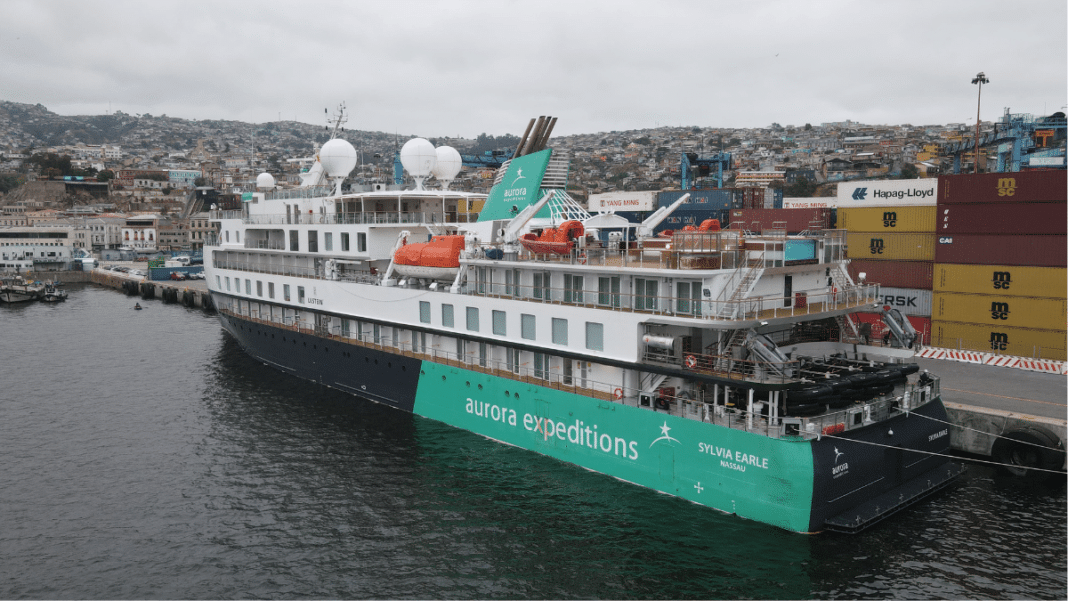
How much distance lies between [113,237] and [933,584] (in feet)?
418

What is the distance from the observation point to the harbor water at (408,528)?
48.0 ft

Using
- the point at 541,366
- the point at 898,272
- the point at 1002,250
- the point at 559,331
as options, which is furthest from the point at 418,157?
the point at 1002,250

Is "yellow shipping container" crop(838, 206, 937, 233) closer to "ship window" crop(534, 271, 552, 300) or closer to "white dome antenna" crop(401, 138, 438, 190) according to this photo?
"ship window" crop(534, 271, 552, 300)

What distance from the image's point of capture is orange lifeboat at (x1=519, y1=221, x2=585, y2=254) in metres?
20.7

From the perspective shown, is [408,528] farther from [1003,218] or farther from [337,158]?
[1003,218]

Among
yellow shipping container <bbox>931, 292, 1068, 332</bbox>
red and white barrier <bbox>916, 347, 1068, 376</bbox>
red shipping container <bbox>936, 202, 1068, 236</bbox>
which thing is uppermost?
red shipping container <bbox>936, 202, 1068, 236</bbox>

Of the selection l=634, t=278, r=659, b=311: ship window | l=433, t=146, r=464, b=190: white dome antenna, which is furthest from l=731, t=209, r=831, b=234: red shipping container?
l=634, t=278, r=659, b=311: ship window

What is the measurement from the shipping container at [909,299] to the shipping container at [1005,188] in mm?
3961

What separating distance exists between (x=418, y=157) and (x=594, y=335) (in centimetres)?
1512

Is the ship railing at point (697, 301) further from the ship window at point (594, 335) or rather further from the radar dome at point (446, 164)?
the radar dome at point (446, 164)

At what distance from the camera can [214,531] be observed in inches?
674

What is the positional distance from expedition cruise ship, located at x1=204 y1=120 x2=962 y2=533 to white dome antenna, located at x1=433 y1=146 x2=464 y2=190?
447 cm

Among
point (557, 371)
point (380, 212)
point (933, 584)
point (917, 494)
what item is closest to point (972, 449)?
point (917, 494)

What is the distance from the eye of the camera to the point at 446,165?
110 ft
